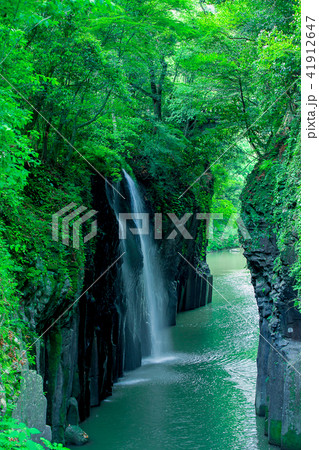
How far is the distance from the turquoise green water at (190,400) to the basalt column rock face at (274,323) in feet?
2.59

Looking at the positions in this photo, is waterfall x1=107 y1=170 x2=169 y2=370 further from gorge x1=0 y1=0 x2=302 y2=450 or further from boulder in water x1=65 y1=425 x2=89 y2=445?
boulder in water x1=65 y1=425 x2=89 y2=445

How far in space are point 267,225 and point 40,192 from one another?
5.33m

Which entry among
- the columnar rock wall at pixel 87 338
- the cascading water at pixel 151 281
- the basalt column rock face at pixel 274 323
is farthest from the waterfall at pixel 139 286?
the basalt column rock face at pixel 274 323

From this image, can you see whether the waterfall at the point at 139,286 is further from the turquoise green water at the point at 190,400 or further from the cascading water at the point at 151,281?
the turquoise green water at the point at 190,400

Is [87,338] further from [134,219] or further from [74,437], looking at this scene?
[134,219]

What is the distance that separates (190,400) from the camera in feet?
40.9

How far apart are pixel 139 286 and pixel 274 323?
23.6ft

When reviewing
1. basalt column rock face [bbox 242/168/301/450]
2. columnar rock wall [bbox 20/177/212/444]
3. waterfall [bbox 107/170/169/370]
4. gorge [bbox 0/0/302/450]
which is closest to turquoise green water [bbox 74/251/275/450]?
gorge [bbox 0/0/302/450]

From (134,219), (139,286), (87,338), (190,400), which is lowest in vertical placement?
(190,400)

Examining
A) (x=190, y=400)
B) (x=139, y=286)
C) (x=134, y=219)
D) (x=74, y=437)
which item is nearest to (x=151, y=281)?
(x=139, y=286)

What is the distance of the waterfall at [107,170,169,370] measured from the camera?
1511 cm

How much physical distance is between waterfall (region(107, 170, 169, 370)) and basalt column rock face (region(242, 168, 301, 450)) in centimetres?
454

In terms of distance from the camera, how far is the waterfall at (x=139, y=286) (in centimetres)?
1511
